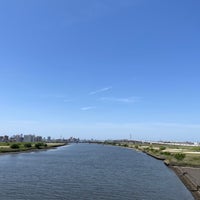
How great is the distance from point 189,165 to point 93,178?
25.6 meters

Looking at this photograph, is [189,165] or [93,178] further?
[189,165]

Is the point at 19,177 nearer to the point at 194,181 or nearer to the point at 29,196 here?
the point at 29,196

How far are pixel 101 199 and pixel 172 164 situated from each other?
40.3 meters

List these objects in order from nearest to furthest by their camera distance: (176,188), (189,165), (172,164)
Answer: (176,188) < (189,165) < (172,164)

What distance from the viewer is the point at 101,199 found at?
34.5 meters

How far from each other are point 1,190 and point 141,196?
16310mm

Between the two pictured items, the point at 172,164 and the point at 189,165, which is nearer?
the point at 189,165

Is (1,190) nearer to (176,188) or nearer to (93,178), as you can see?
(93,178)

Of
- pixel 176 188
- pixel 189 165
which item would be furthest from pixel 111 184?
pixel 189 165

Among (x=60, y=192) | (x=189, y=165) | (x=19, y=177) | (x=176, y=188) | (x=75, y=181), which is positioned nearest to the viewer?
(x=60, y=192)

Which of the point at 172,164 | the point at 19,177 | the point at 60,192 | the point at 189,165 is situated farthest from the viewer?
the point at 172,164

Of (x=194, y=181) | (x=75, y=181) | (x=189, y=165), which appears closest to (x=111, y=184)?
(x=75, y=181)

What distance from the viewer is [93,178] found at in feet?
164

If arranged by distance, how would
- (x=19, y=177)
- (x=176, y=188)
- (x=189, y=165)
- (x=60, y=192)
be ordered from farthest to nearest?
(x=189, y=165), (x=19, y=177), (x=176, y=188), (x=60, y=192)
